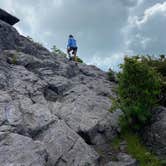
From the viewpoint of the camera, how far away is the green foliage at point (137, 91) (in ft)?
65.7

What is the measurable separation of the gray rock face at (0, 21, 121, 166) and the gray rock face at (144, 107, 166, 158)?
2149 mm

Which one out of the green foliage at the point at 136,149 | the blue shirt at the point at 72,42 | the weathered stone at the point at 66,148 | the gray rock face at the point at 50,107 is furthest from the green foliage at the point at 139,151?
the blue shirt at the point at 72,42

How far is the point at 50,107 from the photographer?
2147 cm

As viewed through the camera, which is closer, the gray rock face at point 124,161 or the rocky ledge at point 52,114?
the rocky ledge at point 52,114

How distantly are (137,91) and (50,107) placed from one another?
208 inches

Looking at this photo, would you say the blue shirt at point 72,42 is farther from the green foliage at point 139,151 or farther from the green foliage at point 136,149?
the green foliage at point 139,151

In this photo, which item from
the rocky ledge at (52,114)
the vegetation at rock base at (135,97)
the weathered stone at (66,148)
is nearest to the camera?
the rocky ledge at (52,114)

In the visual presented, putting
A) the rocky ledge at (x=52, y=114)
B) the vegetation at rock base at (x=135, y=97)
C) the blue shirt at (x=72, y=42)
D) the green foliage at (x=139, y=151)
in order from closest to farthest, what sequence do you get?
the rocky ledge at (x=52, y=114)
the green foliage at (x=139, y=151)
the vegetation at rock base at (x=135, y=97)
the blue shirt at (x=72, y=42)

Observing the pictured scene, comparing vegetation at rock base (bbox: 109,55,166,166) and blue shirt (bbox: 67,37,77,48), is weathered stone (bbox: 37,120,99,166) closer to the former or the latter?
vegetation at rock base (bbox: 109,55,166,166)

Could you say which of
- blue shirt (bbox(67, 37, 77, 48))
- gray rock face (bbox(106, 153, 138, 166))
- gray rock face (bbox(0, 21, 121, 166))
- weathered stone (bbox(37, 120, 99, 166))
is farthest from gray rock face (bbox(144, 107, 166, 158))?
blue shirt (bbox(67, 37, 77, 48))

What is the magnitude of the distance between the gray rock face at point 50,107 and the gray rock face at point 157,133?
2.15m

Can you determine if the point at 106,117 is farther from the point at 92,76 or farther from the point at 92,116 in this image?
the point at 92,76

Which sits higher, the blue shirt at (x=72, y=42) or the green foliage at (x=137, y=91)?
the blue shirt at (x=72, y=42)

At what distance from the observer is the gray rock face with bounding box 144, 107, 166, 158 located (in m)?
18.7
